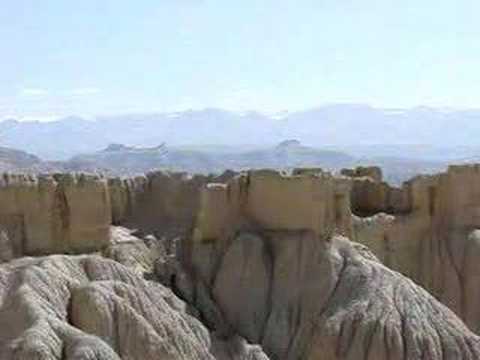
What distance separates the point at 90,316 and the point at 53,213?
396 inches

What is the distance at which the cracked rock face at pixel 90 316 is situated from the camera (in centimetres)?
3080

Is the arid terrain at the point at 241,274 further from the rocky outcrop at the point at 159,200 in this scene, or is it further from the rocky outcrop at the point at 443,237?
the rocky outcrop at the point at 159,200

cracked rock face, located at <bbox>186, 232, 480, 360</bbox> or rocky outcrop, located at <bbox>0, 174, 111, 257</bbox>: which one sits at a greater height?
rocky outcrop, located at <bbox>0, 174, 111, 257</bbox>

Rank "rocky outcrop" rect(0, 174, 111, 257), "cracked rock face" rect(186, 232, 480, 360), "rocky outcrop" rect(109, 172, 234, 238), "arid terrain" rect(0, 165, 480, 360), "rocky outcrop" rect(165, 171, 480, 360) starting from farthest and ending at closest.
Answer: "rocky outcrop" rect(109, 172, 234, 238)
"rocky outcrop" rect(0, 174, 111, 257)
"rocky outcrop" rect(165, 171, 480, 360)
"cracked rock face" rect(186, 232, 480, 360)
"arid terrain" rect(0, 165, 480, 360)

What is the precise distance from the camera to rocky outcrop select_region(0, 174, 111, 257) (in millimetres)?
42719

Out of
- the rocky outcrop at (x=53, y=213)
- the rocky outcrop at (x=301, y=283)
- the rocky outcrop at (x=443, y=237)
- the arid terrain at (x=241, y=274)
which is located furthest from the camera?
the rocky outcrop at (x=443, y=237)

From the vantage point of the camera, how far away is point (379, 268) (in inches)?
1709

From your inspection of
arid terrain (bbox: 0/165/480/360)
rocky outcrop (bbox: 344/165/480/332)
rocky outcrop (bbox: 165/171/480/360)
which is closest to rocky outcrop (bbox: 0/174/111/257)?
arid terrain (bbox: 0/165/480/360)

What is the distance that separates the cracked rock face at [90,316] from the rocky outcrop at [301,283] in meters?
4.02

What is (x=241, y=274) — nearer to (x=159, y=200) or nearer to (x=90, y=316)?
(x=159, y=200)

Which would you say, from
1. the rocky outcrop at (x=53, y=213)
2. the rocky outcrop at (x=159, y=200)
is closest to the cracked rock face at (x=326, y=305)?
the rocky outcrop at (x=53, y=213)

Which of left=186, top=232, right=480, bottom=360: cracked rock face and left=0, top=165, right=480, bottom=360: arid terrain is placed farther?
left=186, top=232, right=480, bottom=360: cracked rock face

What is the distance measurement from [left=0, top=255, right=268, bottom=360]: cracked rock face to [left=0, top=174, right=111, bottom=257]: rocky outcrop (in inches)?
186

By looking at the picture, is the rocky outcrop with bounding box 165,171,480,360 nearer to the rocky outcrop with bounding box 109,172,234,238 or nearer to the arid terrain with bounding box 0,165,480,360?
the arid terrain with bounding box 0,165,480,360
